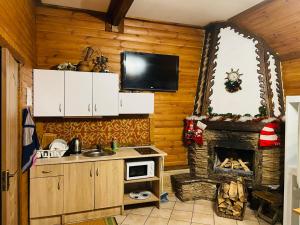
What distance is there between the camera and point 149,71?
12.1 ft

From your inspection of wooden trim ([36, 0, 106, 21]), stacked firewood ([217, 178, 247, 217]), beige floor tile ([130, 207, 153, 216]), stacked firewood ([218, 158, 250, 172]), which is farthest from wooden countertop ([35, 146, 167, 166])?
wooden trim ([36, 0, 106, 21])

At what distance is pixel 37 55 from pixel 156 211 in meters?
2.70

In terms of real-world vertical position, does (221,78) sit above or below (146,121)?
above

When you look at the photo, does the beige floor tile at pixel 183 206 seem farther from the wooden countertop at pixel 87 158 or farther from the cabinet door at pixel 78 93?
the cabinet door at pixel 78 93

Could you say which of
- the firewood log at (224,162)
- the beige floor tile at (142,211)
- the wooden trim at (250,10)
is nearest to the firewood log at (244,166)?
the firewood log at (224,162)

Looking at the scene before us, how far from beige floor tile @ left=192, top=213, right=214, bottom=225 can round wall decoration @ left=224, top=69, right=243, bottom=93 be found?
1853 mm

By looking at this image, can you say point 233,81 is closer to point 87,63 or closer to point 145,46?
point 145,46

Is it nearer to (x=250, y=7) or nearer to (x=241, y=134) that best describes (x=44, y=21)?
(x=250, y=7)

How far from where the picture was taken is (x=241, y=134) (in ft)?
11.4

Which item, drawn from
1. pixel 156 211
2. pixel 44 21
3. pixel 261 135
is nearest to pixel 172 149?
pixel 156 211

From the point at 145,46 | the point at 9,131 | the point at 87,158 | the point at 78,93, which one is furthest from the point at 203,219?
the point at 145,46

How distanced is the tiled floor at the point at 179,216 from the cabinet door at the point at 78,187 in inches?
19.4

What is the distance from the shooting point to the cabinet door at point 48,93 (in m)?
2.90

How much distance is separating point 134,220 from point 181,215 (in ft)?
2.09
